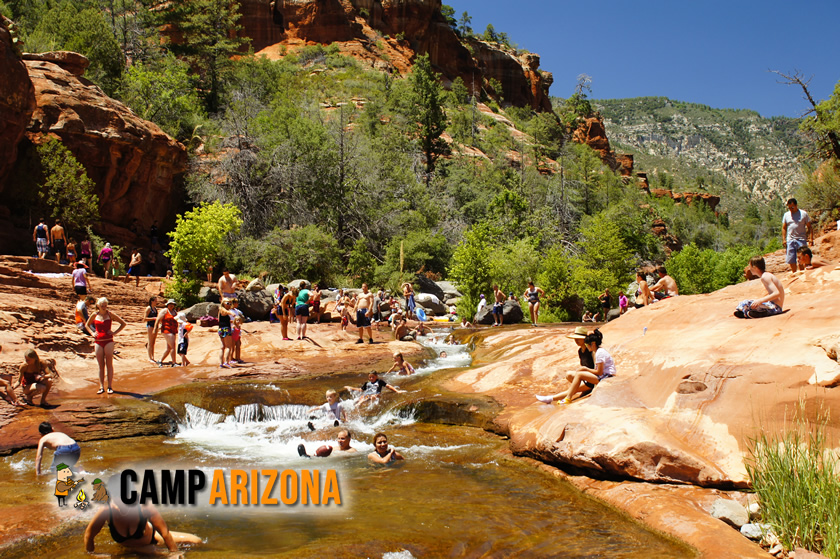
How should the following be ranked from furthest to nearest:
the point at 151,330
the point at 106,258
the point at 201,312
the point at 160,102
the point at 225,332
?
1. the point at 160,102
2. the point at 106,258
3. the point at 201,312
4. the point at 151,330
5. the point at 225,332

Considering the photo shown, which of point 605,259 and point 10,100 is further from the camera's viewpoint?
point 605,259

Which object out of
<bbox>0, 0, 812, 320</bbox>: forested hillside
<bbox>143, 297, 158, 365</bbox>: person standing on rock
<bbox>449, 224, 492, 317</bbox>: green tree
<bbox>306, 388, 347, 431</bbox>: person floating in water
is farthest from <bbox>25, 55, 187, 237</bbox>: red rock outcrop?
<bbox>306, 388, 347, 431</bbox>: person floating in water

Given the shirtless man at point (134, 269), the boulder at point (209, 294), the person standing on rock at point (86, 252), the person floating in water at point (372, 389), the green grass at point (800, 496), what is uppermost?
the person standing on rock at point (86, 252)

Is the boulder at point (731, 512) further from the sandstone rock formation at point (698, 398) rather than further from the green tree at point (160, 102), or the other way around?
the green tree at point (160, 102)

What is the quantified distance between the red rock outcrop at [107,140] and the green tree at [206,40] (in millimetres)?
17514

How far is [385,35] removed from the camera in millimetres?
73062

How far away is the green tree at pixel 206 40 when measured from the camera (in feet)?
141

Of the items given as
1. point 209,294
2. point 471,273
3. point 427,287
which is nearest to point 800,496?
point 209,294

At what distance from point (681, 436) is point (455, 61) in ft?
258

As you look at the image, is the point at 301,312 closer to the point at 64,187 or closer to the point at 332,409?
the point at 332,409

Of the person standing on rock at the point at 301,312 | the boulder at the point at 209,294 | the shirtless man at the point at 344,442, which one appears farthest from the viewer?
the boulder at the point at 209,294

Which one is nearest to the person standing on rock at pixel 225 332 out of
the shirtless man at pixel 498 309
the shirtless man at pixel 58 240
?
the shirtless man at pixel 58 240

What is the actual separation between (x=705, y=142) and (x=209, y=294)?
15168 centimetres

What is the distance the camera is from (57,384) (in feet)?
37.6
